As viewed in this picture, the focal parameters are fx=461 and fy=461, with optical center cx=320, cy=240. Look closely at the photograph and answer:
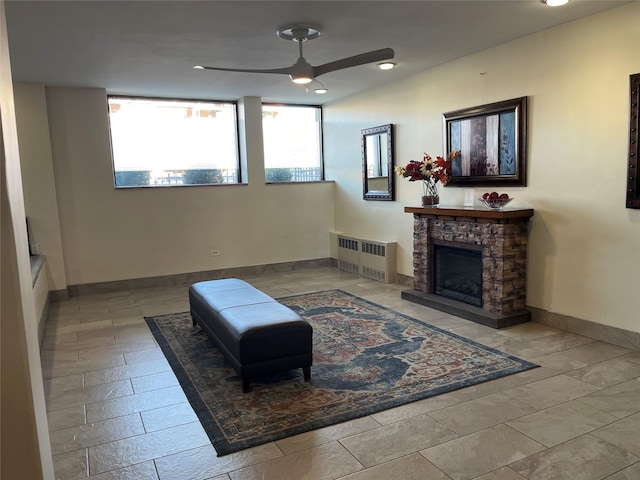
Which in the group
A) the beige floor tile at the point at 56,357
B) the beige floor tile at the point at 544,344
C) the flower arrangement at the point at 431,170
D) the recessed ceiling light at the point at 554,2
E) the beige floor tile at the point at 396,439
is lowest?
the beige floor tile at the point at 396,439

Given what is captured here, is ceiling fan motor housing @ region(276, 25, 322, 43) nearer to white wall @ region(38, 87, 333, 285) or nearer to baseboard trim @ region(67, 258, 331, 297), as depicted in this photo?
white wall @ region(38, 87, 333, 285)

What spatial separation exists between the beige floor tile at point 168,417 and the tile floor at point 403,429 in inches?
0.5

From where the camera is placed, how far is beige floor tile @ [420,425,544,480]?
A: 227 cm

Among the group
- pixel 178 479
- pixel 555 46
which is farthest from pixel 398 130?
pixel 178 479

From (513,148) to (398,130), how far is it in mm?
1877

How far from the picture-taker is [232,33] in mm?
3842

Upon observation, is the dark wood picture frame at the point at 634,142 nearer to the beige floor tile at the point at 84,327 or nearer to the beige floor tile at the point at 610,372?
the beige floor tile at the point at 610,372

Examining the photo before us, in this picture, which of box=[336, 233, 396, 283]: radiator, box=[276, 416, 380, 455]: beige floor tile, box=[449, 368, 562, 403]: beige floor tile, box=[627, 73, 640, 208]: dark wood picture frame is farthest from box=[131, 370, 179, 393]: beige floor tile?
box=[627, 73, 640, 208]: dark wood picture frame

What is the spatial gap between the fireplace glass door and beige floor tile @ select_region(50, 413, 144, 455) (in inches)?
133

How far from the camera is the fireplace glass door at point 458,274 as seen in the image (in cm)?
474

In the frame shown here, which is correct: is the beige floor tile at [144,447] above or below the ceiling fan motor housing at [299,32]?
below

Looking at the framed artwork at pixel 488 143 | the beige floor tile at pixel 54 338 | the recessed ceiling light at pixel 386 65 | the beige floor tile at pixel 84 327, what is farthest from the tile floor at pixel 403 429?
the recessed ceiling light at pixel 386 65

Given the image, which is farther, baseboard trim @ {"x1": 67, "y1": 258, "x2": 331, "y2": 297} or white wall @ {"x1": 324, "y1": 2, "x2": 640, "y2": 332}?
baseboard trim @ {"x1": 67, "y1": 258, "x2": 331, "y2": 297}

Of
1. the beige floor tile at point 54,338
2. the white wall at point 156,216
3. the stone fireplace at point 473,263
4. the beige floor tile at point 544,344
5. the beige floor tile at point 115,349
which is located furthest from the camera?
the white wall at point 156,216
